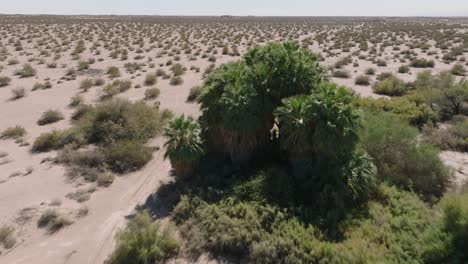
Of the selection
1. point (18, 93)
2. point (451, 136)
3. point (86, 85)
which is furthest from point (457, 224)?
point (18, 93)

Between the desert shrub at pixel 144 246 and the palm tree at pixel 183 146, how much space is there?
2686mm

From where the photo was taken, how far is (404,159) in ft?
33.9

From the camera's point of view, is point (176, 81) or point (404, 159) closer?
point (404, 159)

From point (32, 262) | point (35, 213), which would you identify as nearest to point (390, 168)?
point (32, 262)

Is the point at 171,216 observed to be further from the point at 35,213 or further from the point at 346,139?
the point at 346,139

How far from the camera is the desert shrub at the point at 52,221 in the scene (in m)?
8.96

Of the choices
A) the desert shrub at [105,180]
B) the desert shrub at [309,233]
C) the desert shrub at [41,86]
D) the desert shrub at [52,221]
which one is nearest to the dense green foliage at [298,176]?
the desert shrub at [309,233]

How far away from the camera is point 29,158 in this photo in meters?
13.0

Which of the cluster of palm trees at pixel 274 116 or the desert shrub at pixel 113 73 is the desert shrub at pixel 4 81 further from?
the cluster of palm trees at pixel 274 116

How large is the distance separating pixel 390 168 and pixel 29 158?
14144 millimetres

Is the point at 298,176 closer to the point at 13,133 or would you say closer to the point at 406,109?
the point at 406,109

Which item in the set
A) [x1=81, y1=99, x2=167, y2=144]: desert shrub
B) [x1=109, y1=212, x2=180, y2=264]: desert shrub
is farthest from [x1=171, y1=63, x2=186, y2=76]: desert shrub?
[x1=109, y1=212, x2=180, y2=264]: desert shrub

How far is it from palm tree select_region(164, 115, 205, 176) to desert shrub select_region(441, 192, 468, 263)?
23.3ft

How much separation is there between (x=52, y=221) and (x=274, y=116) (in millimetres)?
7709
